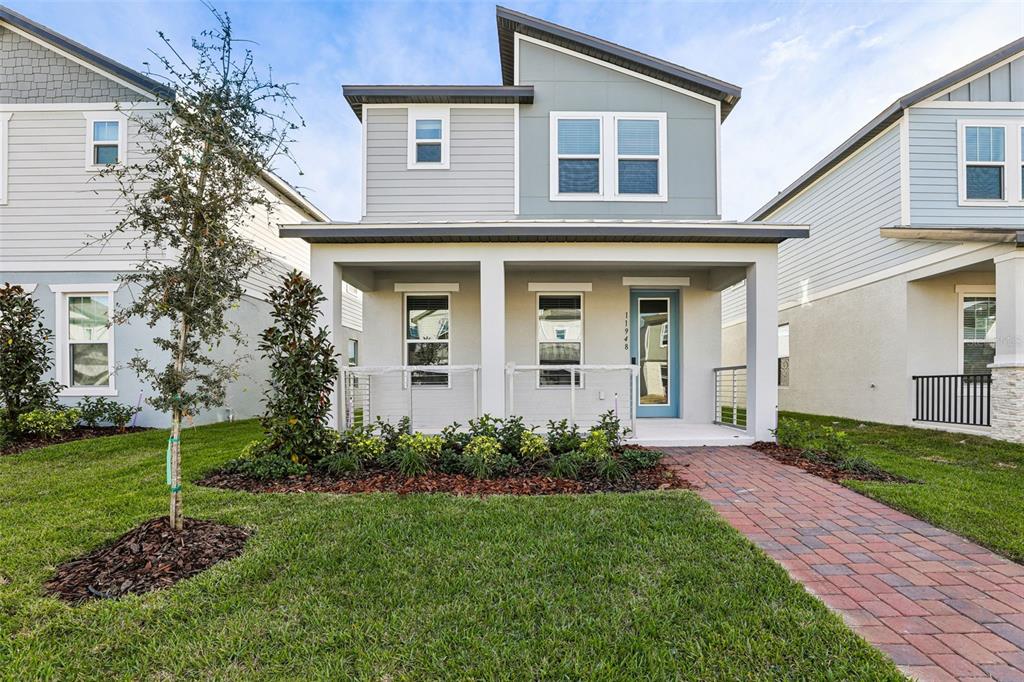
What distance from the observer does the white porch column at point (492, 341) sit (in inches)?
271

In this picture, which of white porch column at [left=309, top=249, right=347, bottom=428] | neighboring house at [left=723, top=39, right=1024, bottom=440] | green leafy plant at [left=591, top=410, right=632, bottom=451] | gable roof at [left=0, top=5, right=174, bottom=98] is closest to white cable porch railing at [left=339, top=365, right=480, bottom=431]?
white porch column at [left=309, top=249, right=347, bottom=428]

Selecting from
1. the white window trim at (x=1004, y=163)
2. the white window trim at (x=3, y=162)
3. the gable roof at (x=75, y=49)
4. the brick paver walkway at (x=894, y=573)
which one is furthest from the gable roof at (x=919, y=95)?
the white window trim at (x=3, y=162)

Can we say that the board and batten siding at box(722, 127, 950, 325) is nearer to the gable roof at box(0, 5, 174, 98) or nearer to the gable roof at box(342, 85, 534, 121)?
the gable roof at box(342, 85, 534, 121)

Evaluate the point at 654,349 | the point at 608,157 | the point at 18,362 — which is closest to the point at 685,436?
the point at 654,349

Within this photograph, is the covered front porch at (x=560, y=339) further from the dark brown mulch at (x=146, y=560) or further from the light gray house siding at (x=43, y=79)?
the light gray house siding at (x=43, y=79)

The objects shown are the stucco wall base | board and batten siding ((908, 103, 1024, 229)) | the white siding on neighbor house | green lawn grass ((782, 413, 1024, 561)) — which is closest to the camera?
green lawn grass ((782, 413, 1024, 561))

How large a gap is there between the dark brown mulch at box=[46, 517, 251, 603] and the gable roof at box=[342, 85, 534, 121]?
7.51 m

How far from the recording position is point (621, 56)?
828 centimetres

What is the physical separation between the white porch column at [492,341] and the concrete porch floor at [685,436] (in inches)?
84.8

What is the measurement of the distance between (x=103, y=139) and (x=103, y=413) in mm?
5429

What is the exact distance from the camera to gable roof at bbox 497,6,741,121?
8203 mm

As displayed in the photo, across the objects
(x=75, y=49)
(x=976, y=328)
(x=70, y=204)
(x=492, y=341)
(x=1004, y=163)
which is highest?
(x=75, y=49)

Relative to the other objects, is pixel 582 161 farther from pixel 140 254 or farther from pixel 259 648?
pixel 140 254

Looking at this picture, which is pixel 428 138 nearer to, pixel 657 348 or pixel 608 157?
pixel 608 157
